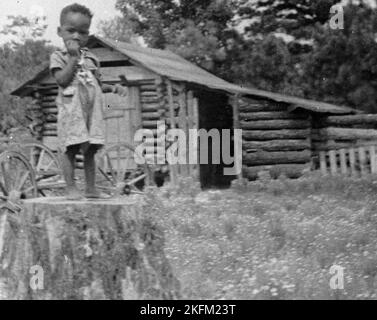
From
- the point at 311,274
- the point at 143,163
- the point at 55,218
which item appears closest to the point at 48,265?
the point at 55,218

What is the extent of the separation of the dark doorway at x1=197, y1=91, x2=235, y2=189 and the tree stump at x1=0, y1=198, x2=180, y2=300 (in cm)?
890

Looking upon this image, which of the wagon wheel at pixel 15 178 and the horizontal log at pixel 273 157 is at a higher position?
the horizontal log at pixel 273 157

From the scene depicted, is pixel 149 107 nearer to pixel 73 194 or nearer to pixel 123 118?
pixel 123 118

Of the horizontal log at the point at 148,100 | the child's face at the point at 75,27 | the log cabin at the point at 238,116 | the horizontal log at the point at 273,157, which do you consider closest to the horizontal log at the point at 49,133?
the log cabin at the point at 238,116

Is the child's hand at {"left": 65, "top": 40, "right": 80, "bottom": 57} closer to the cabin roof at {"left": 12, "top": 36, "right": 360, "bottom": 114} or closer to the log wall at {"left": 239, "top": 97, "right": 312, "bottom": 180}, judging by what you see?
the cabin roof at {"left": 12, "top": 36, "right": 360, "bottom": 114}

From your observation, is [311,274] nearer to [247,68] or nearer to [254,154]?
[254,154]

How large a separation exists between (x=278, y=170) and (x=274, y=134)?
83 centimetres

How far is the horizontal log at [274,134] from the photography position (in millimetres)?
13383

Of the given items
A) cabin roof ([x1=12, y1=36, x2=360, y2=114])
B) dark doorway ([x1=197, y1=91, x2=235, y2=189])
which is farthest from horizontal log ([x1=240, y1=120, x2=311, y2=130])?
dark doorway ([x1=197, y1=91, x2=235, y2=189])

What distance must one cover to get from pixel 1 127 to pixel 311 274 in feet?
43.1

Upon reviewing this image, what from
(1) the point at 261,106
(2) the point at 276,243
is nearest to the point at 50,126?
(1) the point at 261,106

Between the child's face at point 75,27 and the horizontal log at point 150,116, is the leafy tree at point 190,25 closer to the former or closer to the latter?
the horizontal log at point 150,116

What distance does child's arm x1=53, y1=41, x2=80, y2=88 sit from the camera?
15.7ft
